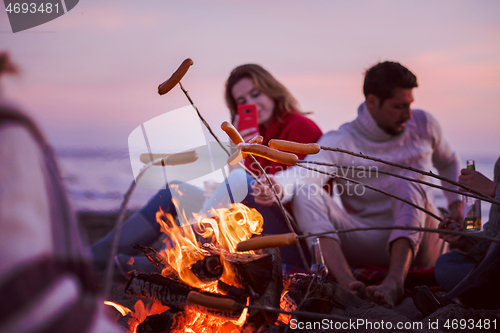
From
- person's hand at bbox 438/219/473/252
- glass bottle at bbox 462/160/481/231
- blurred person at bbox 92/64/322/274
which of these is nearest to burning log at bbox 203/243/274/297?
blurred person at bbox 92/64/322/274

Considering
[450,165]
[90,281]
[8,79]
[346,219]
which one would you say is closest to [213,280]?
[90,281]

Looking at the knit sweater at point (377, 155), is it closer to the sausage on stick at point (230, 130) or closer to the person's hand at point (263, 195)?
the person's hand at point (263, 195)

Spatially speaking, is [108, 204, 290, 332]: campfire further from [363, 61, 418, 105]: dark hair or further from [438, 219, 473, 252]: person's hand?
[363, 61, 418, 105]: dark hair

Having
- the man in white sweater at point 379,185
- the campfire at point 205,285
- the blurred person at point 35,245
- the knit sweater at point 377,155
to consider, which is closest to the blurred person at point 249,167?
the man in white sweater at point 379,185

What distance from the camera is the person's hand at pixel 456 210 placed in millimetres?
1907

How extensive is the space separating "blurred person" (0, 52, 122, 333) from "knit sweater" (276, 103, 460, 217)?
1.27 meters

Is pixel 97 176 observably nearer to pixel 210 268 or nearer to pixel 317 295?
pixel 210 268

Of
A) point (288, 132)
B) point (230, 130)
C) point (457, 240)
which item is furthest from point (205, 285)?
point (288, 132)

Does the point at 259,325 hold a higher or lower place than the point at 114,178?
lower

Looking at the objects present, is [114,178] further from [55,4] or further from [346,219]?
[346,219]

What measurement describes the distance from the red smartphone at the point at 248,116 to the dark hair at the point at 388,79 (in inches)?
27.6

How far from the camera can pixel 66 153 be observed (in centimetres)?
119

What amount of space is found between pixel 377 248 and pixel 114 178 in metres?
1.25

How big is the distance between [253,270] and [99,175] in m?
0.76
